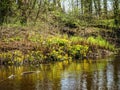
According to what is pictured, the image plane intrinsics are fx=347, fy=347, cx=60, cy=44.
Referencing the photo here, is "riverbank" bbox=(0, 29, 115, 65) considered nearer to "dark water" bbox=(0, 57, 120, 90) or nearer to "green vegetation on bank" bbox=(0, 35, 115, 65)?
"green vegetation on bank" bbox=(0, 35, 115, 65)

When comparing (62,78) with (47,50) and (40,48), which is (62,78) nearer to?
(47,50)

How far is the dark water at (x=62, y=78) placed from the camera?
23.7 m

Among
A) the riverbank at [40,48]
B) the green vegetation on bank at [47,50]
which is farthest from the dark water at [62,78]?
the riverbank at [40,48]

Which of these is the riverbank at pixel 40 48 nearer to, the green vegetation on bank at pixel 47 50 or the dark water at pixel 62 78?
the green vegetation on bank at pixel 47 50

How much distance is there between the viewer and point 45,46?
133ft

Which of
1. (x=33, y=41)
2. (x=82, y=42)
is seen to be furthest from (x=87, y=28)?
(x=33, y=41)

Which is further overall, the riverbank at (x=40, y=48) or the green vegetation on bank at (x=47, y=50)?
the riverbank at (x=40, y=48)

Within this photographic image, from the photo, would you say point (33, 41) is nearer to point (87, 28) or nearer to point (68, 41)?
point (68, 41)

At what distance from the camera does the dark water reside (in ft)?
77.9

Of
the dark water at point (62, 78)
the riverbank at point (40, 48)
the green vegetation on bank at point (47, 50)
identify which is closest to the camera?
the dark water at point (62, 78)

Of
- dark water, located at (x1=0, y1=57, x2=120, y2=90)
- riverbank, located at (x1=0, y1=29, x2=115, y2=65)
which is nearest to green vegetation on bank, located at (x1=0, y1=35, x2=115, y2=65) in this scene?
riverbank, located at (x1=0, y1=29, x2=115, y2=65)

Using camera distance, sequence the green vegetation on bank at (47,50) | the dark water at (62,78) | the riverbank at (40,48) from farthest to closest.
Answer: the riverbank at (40,48) → the green vegetation on bank at (47,50) → the dark water at (62,78)

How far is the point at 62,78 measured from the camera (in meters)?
27.1

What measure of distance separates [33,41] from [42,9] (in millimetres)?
22214
